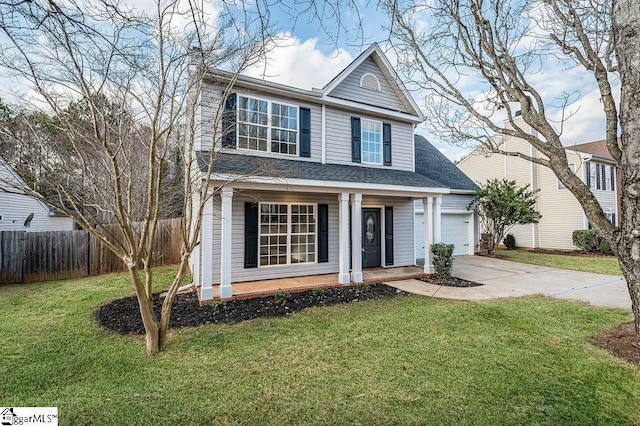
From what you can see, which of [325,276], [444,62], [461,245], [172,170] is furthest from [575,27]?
[461,245]

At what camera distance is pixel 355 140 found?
9.12 m

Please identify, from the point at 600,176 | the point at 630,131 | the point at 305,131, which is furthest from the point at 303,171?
the point at 600,176

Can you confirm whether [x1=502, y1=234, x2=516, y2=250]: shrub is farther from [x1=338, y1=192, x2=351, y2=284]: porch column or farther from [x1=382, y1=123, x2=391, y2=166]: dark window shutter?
[x1=338, y1=192, x2=351, y2=284]: porch column

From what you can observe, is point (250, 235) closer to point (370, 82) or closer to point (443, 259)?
point (443, 259)

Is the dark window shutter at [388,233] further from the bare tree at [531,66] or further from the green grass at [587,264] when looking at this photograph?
the green grass at [587,264]

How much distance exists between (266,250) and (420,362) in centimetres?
511

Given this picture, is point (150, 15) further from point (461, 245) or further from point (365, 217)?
point (461, 245)

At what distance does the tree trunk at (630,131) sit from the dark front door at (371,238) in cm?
635

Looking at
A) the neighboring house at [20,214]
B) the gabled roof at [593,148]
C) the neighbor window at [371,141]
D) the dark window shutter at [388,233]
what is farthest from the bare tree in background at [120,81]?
the gabled roof at [593,148]

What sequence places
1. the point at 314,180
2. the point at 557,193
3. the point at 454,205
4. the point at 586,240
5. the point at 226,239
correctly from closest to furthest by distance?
the point at 226,239
the point at 314,180
the point at 454,205
the point at 586,240
the point at 557,193

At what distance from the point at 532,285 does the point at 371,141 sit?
236 inches

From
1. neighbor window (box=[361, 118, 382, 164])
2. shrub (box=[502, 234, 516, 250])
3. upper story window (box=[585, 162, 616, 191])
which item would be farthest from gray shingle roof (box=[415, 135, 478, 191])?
upper story window (box=[585, 162, 616, 191])

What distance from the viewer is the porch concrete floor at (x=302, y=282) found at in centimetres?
653

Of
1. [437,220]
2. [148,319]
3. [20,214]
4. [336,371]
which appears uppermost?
[20,214]
